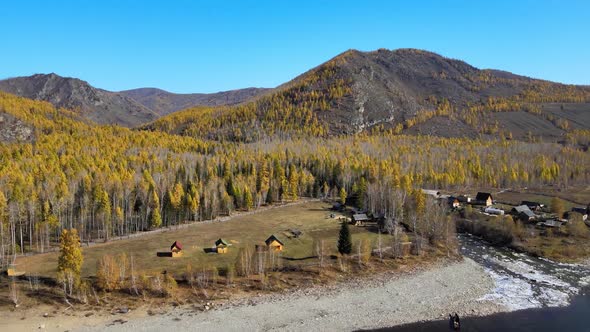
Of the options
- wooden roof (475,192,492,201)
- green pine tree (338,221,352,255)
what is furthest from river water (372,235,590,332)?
wooden roof (475,192,492,201)

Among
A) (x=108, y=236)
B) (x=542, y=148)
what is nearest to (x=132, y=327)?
(x=108, y=236)

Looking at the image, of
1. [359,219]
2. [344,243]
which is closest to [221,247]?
[344,243]

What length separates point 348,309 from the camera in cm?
4912

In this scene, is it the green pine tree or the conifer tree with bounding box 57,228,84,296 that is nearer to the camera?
the conifer tree with bounding box 57,228,84,296

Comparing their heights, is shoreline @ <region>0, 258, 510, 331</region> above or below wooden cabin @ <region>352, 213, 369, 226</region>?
below

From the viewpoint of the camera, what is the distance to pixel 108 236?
267 ft

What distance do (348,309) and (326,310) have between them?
109 inches

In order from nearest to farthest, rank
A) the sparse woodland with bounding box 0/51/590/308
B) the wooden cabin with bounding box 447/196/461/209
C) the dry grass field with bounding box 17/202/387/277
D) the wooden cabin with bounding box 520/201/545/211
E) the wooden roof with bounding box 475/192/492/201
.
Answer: the dry grass field with bounding box 17/202/387/277 → the sparse woodland with bounding box 0/51/590/308 → the wooden cabin with bounding box 520/201/545/211 → the wooden cabin with bounding box 447/196/461/209 → the wooden roof with bounding box 475/192/492/201

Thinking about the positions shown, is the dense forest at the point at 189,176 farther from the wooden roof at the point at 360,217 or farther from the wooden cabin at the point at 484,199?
the wooden cabin at the point at 484,199

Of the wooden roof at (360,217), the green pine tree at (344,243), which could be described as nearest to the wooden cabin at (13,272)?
the green pine tree at (344,243)

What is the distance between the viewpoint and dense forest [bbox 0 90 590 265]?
267ft

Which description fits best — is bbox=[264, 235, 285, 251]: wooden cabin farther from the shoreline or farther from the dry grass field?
the shoreline

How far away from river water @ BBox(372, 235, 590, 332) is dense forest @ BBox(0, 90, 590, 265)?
77.1 ft

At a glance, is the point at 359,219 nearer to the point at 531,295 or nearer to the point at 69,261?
the point at 531,295
